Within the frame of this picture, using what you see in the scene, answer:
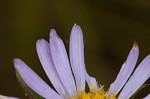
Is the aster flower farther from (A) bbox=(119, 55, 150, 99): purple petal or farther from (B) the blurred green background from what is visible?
(B) the blurred green background

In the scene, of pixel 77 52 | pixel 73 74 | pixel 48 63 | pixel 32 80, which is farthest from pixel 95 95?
pixel 32 80

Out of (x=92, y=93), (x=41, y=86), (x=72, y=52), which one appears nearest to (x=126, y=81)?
(x=92, y=93)

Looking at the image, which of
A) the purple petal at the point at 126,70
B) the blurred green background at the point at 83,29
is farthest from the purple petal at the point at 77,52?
the blurred green background at the point at 83,29

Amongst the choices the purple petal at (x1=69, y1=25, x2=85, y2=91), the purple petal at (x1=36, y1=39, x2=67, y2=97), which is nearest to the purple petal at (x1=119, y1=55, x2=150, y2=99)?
the purple petal at (x1=69, y1=25, x2=85, y2=91)

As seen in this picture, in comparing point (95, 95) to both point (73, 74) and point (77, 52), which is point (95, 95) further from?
point (77, 52)

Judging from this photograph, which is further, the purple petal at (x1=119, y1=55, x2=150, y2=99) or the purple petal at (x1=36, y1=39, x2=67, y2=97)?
the purple petal at (x1=119, y1=55, x2=150, y2=99)
